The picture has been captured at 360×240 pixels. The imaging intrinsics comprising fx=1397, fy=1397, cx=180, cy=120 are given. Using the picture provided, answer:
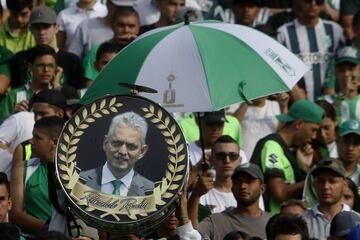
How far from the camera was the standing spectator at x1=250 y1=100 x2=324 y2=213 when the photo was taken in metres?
12.5

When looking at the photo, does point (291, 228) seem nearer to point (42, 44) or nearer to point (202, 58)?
point (202, 58)

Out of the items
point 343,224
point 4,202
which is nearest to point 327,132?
point 343,224

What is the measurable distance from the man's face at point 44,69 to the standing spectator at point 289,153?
2.17 meters

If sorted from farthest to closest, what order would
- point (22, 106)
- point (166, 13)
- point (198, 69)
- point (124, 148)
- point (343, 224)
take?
point (166, 13), point (22, 106), point (343, 224), point (198, 69), point (124, 148)

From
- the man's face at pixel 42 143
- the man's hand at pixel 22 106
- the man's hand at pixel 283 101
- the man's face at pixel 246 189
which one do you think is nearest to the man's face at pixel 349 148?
the man's hand at pixel 283 101

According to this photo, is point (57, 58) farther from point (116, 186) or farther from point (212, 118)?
point (116, 186)

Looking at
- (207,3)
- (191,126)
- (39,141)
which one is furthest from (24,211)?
(207,3)

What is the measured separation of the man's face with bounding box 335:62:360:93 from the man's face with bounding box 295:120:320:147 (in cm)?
144

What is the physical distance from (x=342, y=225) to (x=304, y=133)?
345cm

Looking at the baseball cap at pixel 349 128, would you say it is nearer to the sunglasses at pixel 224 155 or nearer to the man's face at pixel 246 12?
the sunglasses at pixel 224 155

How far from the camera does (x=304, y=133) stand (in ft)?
44.3

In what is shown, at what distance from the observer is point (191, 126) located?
13.0m

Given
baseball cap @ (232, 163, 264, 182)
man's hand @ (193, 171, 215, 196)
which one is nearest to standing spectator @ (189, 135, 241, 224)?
baseball cap @ (232, 163, 264, 182)

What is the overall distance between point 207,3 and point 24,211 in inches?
221
